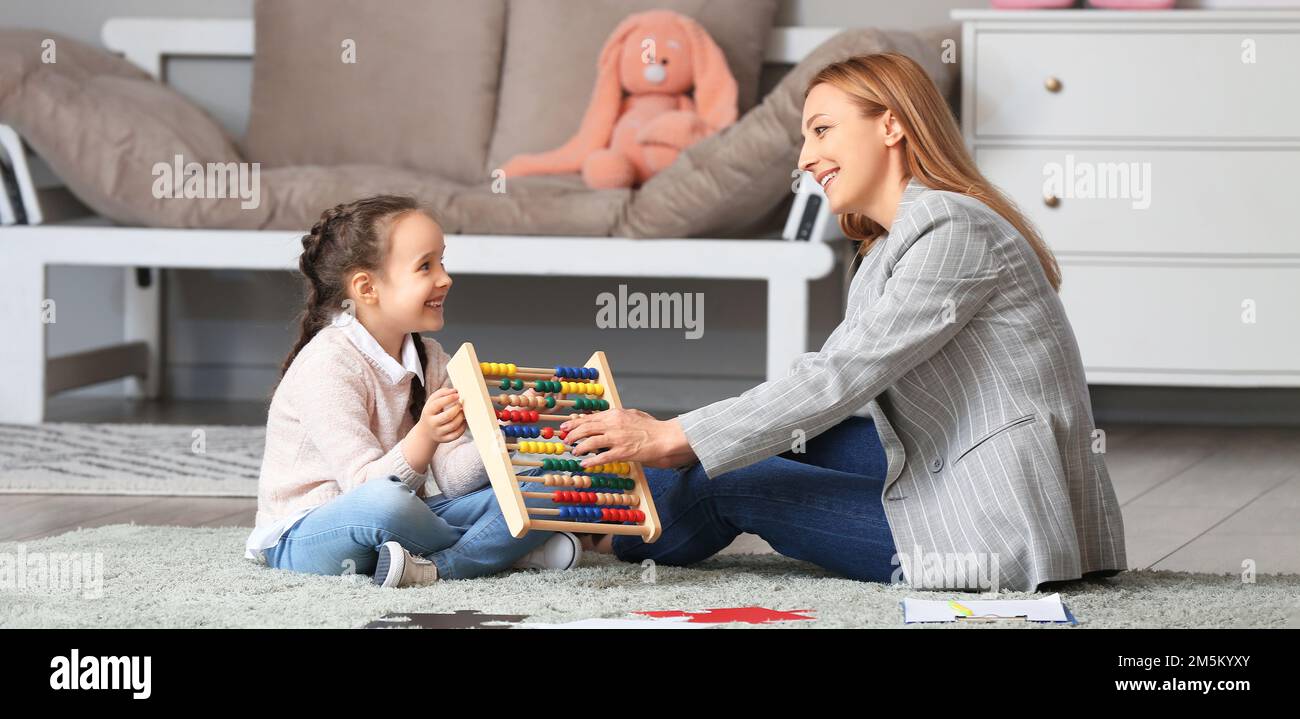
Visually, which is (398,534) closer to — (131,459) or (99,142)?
(131,459)

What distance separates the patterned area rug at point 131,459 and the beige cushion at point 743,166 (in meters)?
0.78

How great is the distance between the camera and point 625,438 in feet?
4.56

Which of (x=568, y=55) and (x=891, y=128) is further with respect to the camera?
(x=568, y=55)

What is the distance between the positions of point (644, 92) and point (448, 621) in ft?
5.89

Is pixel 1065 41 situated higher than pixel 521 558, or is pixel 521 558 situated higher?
pixel 1065 41

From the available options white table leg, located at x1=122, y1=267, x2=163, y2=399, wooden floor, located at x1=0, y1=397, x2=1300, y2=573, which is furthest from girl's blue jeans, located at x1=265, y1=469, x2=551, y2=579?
white table leg, located at x1=122, y1=267, x2=163, y2=399

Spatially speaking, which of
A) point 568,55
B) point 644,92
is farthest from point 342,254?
point 568,55

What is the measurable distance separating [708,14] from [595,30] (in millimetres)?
240

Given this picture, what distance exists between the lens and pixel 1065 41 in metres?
2.67

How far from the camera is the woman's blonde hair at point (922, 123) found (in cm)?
143
